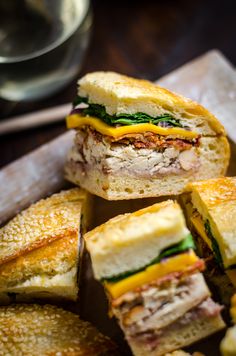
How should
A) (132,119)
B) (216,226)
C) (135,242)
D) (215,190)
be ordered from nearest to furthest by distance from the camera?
(135,242) < (216,226) < (215,190) < (132,119)

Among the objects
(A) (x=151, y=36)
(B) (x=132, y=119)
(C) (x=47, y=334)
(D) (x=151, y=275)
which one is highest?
(A) (x=151, y=36)

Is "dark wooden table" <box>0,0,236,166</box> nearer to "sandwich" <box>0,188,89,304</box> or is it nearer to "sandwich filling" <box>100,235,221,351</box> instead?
"sandwich" <box>0,188,89,304</box>

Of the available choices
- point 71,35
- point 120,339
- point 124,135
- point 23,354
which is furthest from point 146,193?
point 71,35

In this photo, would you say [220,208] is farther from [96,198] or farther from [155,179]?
[96,198]

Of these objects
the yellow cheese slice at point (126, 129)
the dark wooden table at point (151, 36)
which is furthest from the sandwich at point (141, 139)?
the dark wooden table at point (151, 36)

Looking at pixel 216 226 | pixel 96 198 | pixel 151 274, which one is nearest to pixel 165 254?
pixel 151 274

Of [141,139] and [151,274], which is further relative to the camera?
[141,139]

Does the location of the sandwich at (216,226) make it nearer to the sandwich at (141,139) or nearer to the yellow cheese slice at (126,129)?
the sandwich at (141,139)

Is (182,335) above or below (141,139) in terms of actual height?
below
